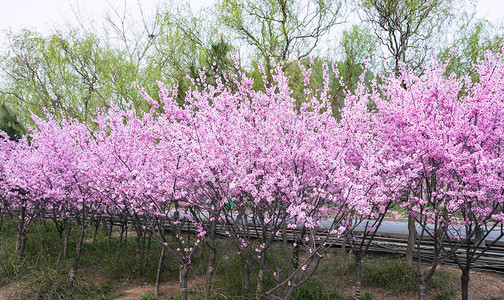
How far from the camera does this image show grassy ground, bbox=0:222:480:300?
7.05 m

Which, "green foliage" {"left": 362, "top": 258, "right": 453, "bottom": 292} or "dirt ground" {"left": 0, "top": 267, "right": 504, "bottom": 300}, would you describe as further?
"green foliage" {"left": 362, "top": 258, "right": 453, "bottom": 292}

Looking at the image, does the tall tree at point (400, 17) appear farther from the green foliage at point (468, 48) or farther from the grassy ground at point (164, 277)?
the grassy ground at point (164, 277)

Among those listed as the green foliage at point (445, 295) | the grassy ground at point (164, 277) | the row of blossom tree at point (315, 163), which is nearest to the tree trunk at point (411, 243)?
the grassy ground at point (164, 277)

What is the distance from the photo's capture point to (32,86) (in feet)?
64.5

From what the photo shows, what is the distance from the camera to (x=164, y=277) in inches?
343

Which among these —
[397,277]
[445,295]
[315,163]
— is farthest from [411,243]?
[315,163]

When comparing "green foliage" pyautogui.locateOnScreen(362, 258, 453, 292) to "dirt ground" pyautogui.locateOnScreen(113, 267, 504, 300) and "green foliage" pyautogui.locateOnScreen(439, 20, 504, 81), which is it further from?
"green foliage" pyautogui.locateOnScreen(439, 20, 504, 81)

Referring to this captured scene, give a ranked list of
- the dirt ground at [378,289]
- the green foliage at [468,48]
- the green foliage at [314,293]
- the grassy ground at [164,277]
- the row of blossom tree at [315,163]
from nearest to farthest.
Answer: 1. the row of blossom tree at [315,163]
2. the green foliage at [314,293]
3. the grassy ground at [164,277]
4. the dirt ground at [378,289]
5. the green foliage at [468,48]

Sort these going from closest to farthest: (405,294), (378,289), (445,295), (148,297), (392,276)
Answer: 1. (148,297)
2. (445,295)
3. (405,294)
4. (378,289)
5. (392,276)

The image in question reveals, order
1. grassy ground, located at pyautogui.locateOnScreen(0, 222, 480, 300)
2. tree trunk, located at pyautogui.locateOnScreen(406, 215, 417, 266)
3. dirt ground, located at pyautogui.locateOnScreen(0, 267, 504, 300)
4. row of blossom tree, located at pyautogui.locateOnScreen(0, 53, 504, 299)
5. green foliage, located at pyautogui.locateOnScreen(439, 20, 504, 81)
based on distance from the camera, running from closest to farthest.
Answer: row of blossom tree, located at pyautogui.locateOnScreen(0, 53, 504, 299)
grassy ground, located at pyautogui.locateOnScreen(0, 222, 480, 300)
dirt ground, located at pyautogui.locateOnScreen(0, 267, 504, 300)
tree trunk, located at pyautogui.locateOnScreen(406, 215, 417, 266)
green foliage, located at pyautogui.locateOnScreen(439, 20, 504, 81)

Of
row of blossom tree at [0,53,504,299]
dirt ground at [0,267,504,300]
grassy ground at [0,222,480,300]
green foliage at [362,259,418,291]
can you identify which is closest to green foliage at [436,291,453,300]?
grassy ground at [0,222,480,300]

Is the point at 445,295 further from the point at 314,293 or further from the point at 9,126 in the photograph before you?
the point at 9,126

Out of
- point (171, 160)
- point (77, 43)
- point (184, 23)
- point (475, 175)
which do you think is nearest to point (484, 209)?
point (475, 175)

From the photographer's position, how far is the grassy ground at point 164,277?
23.1 ft
